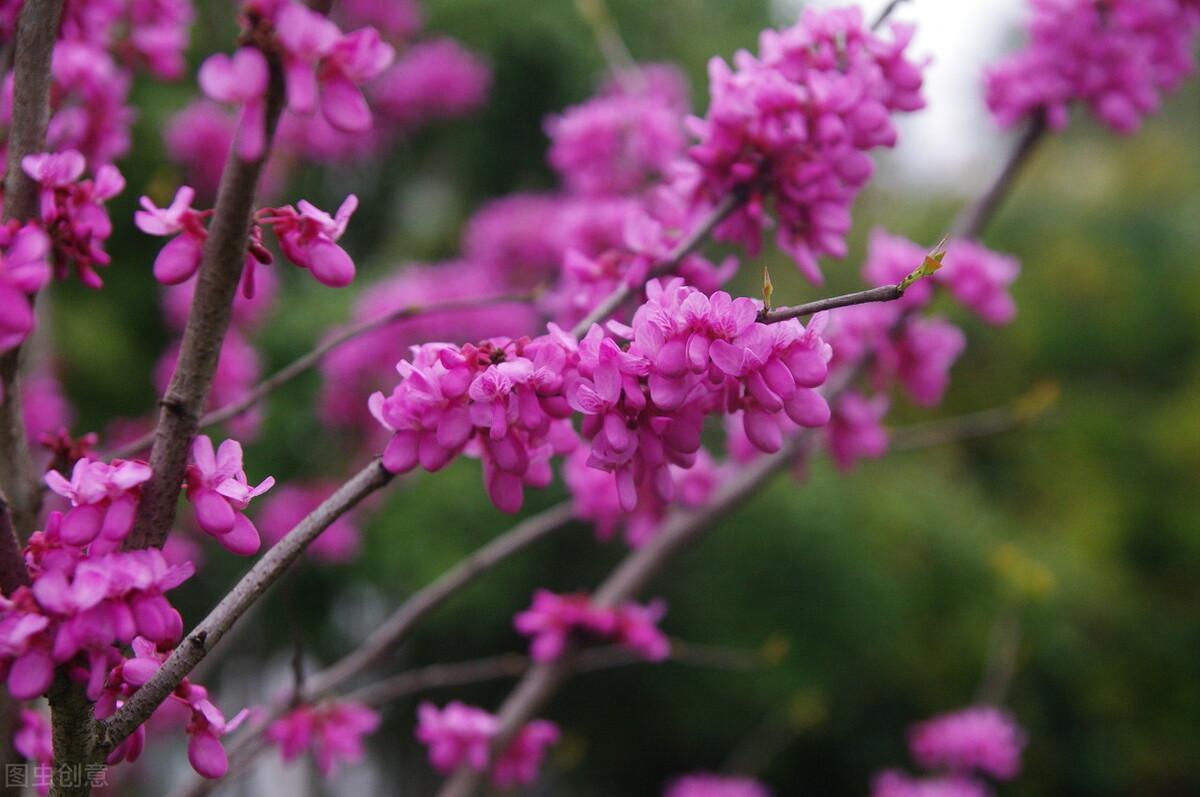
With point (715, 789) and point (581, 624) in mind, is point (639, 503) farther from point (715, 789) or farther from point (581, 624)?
point (715, 789)

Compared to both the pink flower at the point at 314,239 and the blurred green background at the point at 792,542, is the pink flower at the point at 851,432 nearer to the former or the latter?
the pink flower at the point at 314,239

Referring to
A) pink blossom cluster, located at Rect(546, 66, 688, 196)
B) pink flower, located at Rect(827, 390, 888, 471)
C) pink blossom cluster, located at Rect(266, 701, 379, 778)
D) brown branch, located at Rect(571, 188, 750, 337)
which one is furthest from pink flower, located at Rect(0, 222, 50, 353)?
pink blossom cluster, located at Rect(546, 66, 688, 196)

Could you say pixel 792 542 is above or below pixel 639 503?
above

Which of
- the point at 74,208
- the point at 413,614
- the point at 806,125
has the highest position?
the point at 806,125

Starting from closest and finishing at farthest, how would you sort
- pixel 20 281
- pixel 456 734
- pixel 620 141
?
pixel 20 281
pixel 456 734
pixel 620 141

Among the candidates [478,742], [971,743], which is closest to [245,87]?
[478,742]

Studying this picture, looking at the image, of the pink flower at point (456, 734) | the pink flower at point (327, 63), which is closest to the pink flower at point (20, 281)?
the pink flower at point (327, 63)
